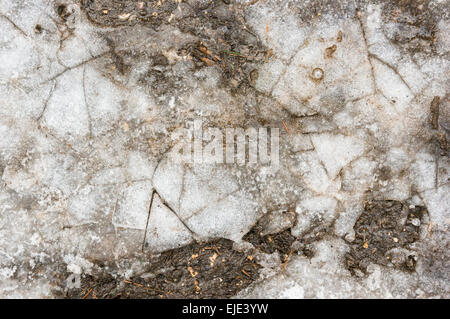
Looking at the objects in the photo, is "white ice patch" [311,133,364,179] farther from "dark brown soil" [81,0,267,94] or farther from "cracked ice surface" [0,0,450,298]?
"dark brown soil" [81,0,267,94]

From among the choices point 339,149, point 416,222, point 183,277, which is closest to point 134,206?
point 183,277

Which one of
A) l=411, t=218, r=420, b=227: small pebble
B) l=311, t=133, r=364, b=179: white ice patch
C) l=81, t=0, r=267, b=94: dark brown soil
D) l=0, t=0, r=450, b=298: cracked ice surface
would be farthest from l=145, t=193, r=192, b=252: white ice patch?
l=411, t=218, r=420, b=227: small pebble

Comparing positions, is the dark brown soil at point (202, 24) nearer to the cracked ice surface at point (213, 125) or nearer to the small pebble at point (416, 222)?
the cracked ice surface at point (213, 125)

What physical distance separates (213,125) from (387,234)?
1591mm

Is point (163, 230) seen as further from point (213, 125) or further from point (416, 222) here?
point (416, 222)

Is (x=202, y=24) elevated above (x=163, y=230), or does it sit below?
above

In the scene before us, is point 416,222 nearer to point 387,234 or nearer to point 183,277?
point 387,234

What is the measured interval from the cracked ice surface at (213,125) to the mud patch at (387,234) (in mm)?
65

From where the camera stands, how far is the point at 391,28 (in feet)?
7.79

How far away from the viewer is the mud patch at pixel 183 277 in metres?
2.38

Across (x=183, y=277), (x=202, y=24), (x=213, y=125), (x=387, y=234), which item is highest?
(x=202, y=24)

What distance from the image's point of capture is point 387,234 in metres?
2.40

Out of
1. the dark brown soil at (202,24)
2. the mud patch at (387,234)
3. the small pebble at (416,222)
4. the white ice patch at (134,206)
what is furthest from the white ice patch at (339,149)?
the white ice patch at (134,206)

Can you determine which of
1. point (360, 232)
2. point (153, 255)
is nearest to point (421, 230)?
point (360, 232)
